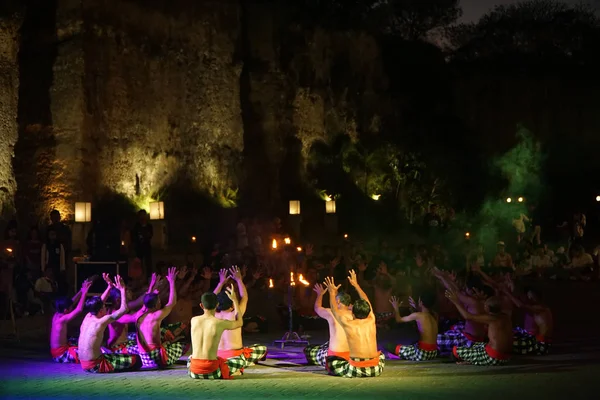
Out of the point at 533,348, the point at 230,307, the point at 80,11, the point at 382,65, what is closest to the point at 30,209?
the point at 80,11

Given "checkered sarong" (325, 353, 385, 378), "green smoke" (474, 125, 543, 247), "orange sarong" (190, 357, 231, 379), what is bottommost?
"checkered sarong" (325, 353, 385, 378)

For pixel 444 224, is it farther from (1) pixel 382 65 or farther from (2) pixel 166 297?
(2) pixel 166 297

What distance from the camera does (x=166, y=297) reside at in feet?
39.9

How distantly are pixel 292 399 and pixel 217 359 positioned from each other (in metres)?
1.44

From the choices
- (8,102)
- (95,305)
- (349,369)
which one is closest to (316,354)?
(349,369)

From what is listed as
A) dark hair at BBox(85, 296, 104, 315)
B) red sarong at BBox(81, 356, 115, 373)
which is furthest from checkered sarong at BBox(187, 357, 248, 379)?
dark hair at BBox(85, 296, 104, 315)

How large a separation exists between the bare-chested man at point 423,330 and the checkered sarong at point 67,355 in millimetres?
4238

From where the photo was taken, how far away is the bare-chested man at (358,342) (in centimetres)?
956

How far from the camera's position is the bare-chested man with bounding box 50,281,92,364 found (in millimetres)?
10719

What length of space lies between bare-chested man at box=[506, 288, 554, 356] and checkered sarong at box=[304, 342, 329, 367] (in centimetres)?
277

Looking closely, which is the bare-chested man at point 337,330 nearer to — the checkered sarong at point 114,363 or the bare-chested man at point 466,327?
the bare-chested man at point 466,327

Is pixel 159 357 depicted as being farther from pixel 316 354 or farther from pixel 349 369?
pixel 349 369

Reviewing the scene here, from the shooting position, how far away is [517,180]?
121 feet

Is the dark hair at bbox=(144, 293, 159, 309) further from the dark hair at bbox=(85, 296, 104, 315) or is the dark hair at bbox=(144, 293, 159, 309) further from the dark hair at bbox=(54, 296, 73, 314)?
the dark hair at bbox=(54, 296, 73, 314)
